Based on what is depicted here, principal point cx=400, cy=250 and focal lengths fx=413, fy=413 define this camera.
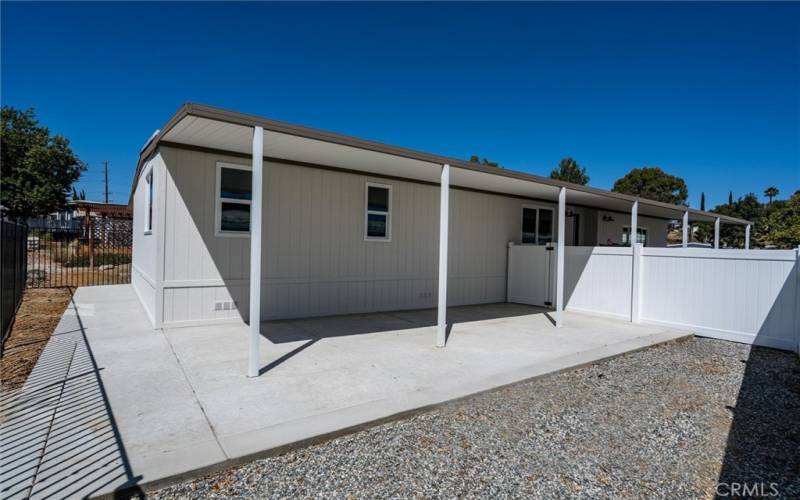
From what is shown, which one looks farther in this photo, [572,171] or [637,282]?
[572,171]

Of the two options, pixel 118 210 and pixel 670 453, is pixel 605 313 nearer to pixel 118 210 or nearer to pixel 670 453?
pixel 670 453

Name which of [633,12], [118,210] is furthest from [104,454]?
[118,210]

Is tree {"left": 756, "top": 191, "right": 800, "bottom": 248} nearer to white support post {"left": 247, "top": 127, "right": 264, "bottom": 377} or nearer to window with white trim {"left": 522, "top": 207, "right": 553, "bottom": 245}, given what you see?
window with white trim {"left": 522, "top": 207, "right": 553, "bottom": 245}

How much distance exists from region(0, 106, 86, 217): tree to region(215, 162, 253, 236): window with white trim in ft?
77.1

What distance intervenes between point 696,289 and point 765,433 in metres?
4.20

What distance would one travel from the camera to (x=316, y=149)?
5578 mm

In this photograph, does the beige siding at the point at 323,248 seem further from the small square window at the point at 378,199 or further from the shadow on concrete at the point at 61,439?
the shadow on concrete at the point at 61,439

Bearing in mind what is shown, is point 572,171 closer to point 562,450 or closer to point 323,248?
point 323,248

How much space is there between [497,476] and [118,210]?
79.5 feet

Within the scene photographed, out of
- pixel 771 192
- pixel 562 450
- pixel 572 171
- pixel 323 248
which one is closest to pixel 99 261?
pixel 323 248

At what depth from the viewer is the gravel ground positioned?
7.59ft

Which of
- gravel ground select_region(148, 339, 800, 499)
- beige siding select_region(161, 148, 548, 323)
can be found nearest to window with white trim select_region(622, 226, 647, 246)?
beige siding select_region(161, 148, 548, 323)

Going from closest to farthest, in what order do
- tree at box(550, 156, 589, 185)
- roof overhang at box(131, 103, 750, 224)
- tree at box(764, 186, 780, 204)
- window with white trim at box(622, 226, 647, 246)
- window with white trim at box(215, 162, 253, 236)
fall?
roof overhang at box(131, 103, 750, 224)
window with white trim at box(215, 162, 253, 236)
window with white trim at box(622, 226, 647, 246)
tree at box(550, 156, 589, 185)
tree at box(764, 186, 780, 204)

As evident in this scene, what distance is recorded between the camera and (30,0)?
7223 mm
